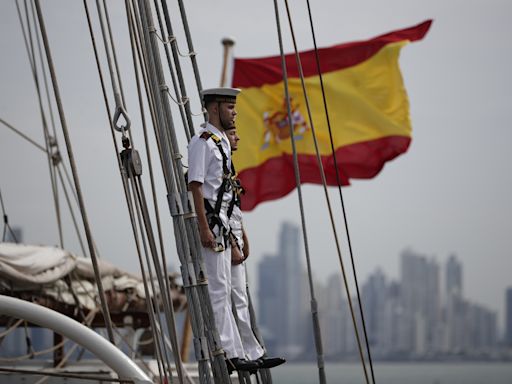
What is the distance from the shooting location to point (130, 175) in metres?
5.75

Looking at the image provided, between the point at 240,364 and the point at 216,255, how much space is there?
541 mm

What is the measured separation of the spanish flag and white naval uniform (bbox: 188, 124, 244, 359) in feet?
34.4

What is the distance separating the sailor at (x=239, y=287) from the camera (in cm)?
573

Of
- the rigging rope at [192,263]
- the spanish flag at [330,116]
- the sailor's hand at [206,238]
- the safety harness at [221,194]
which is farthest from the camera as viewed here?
the spanish flag at [330,116]

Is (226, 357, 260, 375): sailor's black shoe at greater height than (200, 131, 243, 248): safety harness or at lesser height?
lesser

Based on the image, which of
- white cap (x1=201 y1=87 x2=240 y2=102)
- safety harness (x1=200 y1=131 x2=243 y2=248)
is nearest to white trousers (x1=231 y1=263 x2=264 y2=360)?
safety harness (x1=200 y1=131 x2=243 y2=248)

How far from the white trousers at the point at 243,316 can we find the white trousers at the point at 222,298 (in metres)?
0.15

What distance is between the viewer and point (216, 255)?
553 centimetres

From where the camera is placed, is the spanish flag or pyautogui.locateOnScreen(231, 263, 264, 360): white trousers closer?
pyautogui.locateOnScreen(231, 263, 264, 360): white trousers

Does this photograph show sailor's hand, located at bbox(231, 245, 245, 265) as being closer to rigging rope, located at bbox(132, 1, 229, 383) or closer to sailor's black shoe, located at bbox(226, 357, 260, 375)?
rigging rope, located at bbox(132, 1, 229, 383)

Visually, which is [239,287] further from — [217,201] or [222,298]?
[217,201]

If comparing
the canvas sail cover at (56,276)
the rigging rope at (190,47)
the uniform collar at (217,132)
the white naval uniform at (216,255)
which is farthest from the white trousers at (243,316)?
the canvas sail cover at (56,276)

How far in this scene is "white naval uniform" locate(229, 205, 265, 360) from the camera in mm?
5742

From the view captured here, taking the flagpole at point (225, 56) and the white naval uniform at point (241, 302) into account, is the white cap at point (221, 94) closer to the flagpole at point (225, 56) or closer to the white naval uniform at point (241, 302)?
the white naval uniform at point (241, 302)
